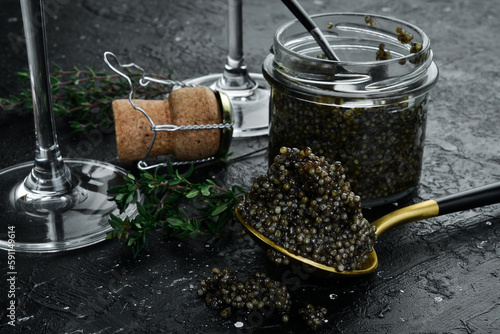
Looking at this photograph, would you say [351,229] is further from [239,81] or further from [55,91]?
[55,91]

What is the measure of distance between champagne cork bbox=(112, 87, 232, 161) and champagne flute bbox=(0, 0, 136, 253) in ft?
0.22

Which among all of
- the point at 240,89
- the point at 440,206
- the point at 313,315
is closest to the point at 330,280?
the point at 313,315

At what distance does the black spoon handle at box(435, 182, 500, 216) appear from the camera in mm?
920

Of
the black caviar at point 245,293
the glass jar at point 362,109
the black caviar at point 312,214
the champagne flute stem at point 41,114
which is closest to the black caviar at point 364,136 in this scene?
the glass jar at point 362,109

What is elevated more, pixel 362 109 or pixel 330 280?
pixel 362 109

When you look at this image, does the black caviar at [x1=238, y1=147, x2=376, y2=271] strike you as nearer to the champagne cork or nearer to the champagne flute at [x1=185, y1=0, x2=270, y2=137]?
the champagne cork

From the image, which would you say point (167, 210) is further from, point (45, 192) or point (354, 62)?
point (354, 62)

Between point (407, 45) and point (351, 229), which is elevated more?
point (407, 45)

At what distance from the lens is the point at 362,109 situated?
895 millimetres

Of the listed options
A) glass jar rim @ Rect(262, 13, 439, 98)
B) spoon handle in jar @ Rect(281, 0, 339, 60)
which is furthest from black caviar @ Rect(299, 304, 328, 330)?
spoon handle in jar @ Rect(281, 0, 339, 60)

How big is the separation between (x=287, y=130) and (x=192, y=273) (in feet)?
0.85

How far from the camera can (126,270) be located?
86 centimetres

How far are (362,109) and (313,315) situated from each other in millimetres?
303

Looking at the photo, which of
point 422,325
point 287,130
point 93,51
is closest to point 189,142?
point 287,130
